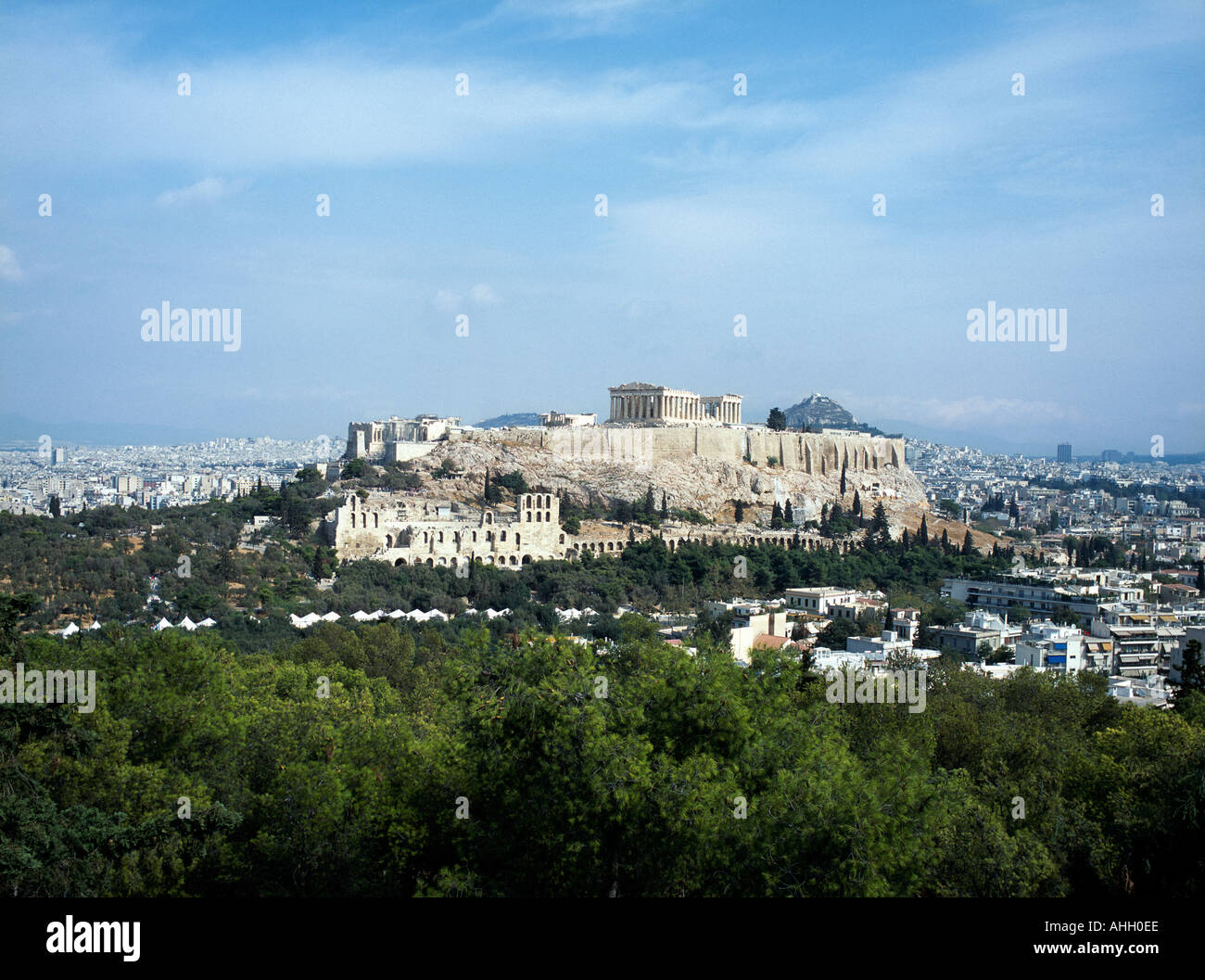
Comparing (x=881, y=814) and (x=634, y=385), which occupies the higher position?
(x=634, y=385)

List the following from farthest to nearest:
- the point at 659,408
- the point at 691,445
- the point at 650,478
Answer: the point at 659,408 < the point at 691,445 < the point at 650,478

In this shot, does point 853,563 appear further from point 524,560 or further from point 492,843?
point 492,843

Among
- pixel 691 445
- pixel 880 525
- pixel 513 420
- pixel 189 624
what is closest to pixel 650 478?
pixel 691 445

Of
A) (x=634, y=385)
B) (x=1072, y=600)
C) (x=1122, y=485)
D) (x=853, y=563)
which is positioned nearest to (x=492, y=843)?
(x=1072, y=600)

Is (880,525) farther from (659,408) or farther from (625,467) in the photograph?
(659,408)

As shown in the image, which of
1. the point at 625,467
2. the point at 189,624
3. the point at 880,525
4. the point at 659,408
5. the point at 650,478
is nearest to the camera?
the point at 189,624

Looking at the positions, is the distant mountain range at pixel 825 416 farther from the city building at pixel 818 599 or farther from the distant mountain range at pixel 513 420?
the city building at pixel 818 599

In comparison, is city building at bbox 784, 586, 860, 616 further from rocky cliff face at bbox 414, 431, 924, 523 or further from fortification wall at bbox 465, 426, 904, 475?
fortification wall at bbox 465, 426, 904, 475
